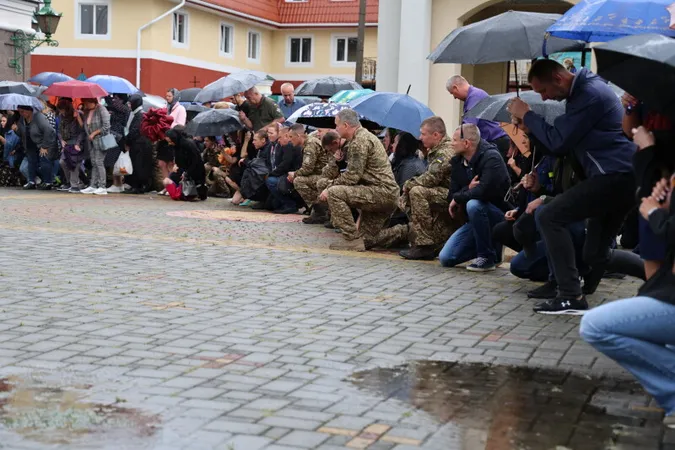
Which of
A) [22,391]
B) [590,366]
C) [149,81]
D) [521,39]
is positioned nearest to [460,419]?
[590,366]

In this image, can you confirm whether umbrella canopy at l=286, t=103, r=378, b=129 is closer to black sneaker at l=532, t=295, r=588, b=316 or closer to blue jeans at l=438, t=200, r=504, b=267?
blue jeans at l=438, t=200, r=504, b=267

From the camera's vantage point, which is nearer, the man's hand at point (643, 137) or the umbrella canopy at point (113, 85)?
the man's hand at point (643, 137)

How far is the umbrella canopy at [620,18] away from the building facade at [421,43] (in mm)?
18162

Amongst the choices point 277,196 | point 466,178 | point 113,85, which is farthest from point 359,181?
point 113,85

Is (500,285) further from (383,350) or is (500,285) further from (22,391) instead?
(22,391)

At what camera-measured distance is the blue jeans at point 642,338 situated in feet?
17.3

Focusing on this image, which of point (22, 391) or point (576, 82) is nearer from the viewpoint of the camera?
point (22, 391)

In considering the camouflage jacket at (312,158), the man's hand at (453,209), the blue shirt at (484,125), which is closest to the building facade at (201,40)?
the camouflage jacket at (312,158)

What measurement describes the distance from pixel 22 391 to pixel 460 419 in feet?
7.21

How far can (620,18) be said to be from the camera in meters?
8.66

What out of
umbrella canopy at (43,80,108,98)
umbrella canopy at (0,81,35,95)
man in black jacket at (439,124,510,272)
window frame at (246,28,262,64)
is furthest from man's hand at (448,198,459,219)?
window frame at (246,28,262,64)

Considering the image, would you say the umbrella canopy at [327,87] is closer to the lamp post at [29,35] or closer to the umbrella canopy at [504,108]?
the lamp post at [29,35]

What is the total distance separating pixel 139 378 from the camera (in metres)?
6.03

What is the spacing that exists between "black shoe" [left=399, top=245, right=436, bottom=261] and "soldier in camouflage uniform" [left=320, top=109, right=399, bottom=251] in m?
0.79
